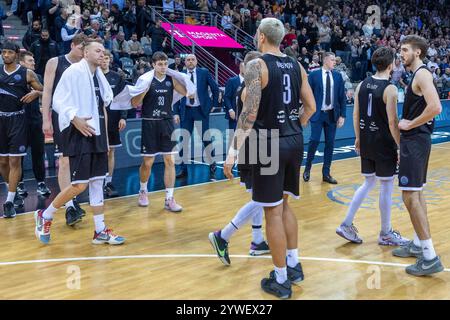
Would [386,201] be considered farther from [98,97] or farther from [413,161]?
[98,97]

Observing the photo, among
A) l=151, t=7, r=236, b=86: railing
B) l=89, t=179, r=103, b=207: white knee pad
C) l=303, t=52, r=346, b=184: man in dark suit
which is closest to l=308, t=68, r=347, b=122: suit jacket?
l=303, t=52, r=346, b=184: man in dark suit

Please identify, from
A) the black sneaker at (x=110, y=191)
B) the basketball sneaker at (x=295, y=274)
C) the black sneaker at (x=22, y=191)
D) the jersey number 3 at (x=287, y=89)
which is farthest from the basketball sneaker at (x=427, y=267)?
the black sneaker at (x=22, y=191)

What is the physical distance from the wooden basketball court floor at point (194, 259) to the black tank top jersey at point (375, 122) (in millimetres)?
960

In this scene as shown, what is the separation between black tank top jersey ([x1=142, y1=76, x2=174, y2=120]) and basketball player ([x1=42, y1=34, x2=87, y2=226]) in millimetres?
1162

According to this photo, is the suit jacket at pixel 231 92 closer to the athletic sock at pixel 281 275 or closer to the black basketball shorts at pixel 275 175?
the black basketball shorts at pixel 275 175

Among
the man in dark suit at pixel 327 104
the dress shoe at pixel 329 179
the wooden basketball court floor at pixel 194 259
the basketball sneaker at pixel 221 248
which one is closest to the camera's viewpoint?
the wooden basketball court floor at pixel 194 259

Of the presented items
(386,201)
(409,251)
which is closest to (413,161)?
(386,201)

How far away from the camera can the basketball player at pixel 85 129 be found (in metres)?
5.44

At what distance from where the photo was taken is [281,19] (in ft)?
61.5

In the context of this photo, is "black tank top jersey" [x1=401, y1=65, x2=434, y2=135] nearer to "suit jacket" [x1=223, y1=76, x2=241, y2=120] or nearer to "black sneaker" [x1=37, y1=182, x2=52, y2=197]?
"suit jacket" [x1=223, y1=76, x2=241, y2=120]

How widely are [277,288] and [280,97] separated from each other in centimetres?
144

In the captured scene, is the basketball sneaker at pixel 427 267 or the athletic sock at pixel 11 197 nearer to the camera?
the basketball sneaker at pixel 427 267

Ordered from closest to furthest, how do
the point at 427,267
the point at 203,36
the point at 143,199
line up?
the point at 427,267, the point at 143,199, the point at 203,36

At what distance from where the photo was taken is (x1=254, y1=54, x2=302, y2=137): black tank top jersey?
165 inches
